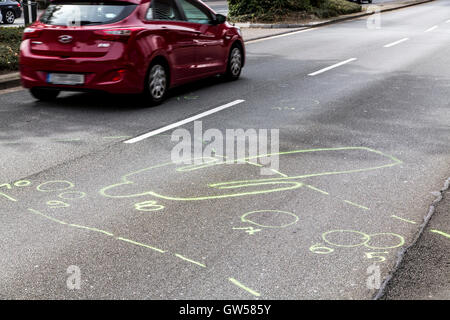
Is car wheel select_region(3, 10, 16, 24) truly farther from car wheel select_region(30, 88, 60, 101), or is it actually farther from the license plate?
the license plate

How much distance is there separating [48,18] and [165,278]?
6.59 m

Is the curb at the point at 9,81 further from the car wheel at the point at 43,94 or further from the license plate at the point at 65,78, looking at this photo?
the license plate at the point at 65,78

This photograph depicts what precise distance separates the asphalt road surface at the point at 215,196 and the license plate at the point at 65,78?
1.31 feet

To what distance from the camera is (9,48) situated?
13.6 meters

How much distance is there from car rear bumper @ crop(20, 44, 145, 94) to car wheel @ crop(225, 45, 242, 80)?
3.04m

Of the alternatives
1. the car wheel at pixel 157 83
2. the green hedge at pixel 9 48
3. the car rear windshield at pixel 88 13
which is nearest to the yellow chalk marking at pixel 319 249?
the car wheel at pixel 157 83

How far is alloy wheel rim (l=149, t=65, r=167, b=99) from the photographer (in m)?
9.62

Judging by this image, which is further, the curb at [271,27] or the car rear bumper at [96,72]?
the curb at [271,27]

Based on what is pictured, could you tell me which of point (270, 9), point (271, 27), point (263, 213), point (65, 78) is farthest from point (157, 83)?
point (270, 9)

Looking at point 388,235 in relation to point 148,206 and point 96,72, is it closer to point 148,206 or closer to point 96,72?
point 148,206

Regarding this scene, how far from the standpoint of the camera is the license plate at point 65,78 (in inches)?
363

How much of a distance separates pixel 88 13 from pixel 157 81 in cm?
136

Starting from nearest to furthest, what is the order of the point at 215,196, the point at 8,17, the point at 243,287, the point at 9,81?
the point at 243,287
the point at 215,196
the point at 9,81
the point at 8,17

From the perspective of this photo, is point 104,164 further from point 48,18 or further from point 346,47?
point 346,47
